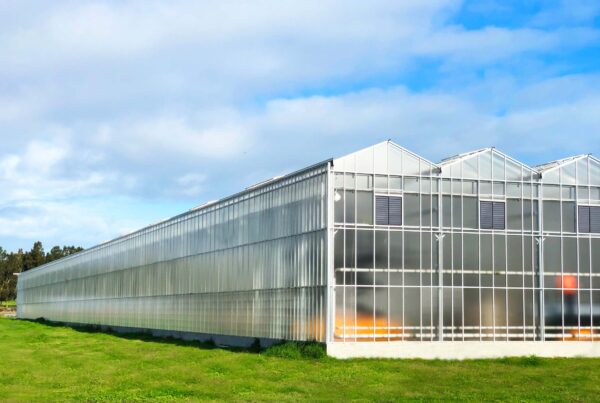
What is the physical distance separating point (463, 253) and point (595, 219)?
9.15 m

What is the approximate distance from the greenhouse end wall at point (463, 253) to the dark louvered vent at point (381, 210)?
53 millimetres

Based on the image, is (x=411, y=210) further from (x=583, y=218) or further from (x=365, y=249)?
(x=583, y=218)

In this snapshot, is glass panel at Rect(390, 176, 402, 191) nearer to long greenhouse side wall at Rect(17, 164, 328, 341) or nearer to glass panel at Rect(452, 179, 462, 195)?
glass panel at Rect(452, 179, 462, 195)

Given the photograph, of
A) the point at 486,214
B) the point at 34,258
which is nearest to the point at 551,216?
the point at 486,214

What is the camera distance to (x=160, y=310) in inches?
2756

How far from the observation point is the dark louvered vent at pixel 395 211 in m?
44.5

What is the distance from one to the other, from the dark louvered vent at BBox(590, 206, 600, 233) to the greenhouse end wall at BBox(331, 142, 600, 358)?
0.25 ft

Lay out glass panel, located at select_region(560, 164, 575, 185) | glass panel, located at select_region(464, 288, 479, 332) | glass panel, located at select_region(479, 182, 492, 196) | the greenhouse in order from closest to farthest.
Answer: the greenhouse
glass panel, located at select_region(464, 288, 479, 332)
glass panel, located at select_region(479, 182, 492, 196)
glass panel, located at select_region(560, 164, 575, 185)

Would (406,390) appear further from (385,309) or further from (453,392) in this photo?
(385,309)

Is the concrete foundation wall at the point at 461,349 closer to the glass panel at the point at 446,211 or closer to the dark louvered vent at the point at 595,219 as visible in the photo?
the glass panel at the point at 446,211

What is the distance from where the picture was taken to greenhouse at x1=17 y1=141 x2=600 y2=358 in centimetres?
4325

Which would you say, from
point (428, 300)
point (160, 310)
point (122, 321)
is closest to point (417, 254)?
point (428, 300)

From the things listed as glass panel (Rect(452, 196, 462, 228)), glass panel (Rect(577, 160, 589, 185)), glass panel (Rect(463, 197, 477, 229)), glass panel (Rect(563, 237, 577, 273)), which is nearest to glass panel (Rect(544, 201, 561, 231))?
glass panel (Rect(563, 237, 577, 273))

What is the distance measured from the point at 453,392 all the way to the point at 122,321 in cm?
5461
